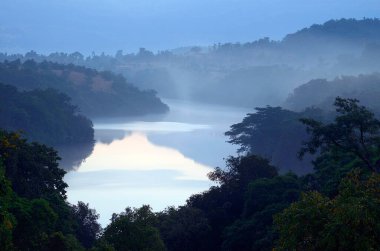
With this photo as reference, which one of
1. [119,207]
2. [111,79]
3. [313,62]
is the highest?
[313,62]

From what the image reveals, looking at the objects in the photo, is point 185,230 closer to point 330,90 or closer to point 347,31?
point 330,90

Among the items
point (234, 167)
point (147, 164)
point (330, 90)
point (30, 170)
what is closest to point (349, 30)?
point (330, 90)

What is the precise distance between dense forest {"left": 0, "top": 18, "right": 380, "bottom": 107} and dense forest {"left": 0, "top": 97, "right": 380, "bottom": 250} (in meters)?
64.1

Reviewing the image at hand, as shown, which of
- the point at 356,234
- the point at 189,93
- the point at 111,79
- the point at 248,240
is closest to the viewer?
the point at 356,234

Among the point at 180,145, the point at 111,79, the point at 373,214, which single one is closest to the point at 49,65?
the point at 111,79

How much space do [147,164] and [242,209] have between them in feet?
52.6

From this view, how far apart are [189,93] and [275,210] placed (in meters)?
91.2

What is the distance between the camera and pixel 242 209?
1978 centimetres

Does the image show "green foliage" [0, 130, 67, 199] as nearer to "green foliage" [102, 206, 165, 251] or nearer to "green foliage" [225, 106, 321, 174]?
"green foliage" [102, 206, 165, 251]

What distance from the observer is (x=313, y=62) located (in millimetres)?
134500

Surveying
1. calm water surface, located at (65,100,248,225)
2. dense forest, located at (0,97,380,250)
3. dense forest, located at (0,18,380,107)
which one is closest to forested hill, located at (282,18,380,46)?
dense forest, located at (0,18,380,107)

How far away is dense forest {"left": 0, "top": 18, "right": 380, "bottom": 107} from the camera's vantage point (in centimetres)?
9319

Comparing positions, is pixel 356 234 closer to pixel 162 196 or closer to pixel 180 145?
pixel 162 196

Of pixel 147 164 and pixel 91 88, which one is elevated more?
pixel 91 88
